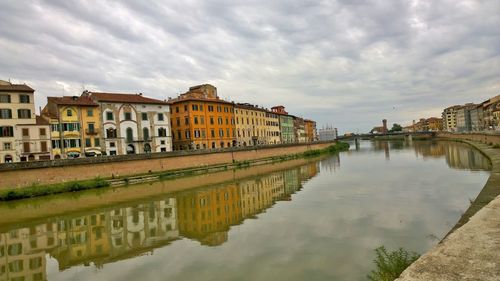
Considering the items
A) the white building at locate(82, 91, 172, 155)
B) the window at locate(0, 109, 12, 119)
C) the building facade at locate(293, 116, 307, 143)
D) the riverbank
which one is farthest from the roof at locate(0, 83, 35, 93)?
the building facade at locate(293, 116, 307, 143)

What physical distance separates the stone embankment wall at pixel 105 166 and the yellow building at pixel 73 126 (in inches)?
354

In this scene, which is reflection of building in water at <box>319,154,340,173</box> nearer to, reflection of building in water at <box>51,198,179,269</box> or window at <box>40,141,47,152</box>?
reflection of building in water at <box>51,198,179,269</box>

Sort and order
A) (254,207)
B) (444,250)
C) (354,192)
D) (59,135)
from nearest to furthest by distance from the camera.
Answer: (444,250) → (254,207) → (354,192) → (59,135)

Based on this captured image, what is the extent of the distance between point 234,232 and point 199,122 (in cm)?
4537

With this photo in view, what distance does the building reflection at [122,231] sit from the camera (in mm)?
13516

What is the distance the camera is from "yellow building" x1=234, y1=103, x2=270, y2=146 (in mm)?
71062

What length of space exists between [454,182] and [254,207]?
593 inches

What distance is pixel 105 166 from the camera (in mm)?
37625

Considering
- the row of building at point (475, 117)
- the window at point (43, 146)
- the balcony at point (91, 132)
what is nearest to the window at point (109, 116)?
the balcony at point (91, 132)

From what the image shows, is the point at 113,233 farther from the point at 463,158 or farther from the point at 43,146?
the point at 463,158

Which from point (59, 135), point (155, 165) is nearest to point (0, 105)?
point (59, 135)

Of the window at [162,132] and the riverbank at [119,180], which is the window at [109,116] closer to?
the window at [162,132]

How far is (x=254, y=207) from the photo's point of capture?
21.6 m

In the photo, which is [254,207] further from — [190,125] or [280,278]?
[190,125]
